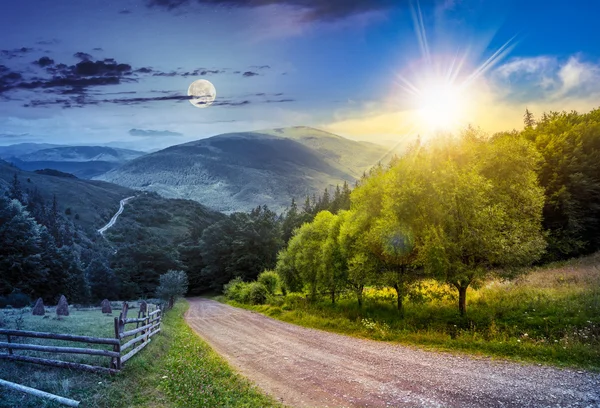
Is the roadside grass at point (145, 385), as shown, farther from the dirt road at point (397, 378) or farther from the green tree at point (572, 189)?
the green tree at point (572, 189)

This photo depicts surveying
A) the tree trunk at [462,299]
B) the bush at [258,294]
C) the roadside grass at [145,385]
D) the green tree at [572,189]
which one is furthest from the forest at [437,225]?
the green tree at [572,189]

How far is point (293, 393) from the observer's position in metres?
14.2

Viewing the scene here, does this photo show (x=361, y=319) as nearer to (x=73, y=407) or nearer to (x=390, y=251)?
(x=390, y=251)

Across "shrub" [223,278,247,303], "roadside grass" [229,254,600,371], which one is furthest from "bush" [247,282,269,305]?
"roadside grass" [229,254,600,371]

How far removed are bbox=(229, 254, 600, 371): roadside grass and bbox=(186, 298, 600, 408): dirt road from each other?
5.32ft

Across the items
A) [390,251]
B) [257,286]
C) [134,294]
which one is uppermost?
[390,251]

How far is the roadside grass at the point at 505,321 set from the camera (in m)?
17.4

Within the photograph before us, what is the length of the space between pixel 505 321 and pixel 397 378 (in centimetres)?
1012

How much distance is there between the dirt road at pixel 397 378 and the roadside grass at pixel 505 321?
1622 millimetres

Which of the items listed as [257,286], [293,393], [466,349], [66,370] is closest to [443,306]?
[466,349]

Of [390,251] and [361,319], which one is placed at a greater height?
[390,251]

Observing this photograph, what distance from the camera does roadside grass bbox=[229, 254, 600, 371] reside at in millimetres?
17391

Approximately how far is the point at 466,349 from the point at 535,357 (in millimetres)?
3133

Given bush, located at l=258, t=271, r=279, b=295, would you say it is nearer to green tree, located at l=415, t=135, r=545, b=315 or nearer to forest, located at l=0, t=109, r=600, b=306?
forest, located at l=0, t=109, r=600, b=306
